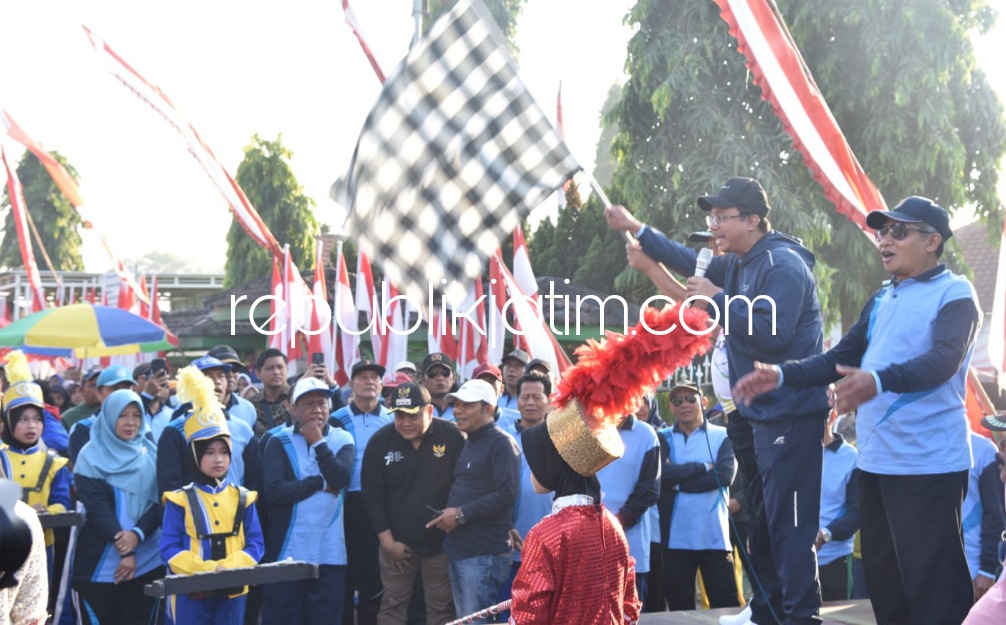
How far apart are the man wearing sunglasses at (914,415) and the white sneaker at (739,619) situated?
2.92 feet

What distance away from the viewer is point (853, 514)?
8.44 meters

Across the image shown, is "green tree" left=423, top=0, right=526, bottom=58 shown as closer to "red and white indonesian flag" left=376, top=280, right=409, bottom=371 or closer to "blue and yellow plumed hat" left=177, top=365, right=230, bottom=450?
"red and white indonesian flag" left=376, top=280, right=409, bottom=371

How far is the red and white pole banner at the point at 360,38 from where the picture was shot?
355 inches

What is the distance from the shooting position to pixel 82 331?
13.2 m

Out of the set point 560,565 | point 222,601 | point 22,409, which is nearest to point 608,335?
point 560,565

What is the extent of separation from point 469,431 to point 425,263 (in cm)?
316

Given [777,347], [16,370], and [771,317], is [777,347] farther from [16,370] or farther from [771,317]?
[16,370]

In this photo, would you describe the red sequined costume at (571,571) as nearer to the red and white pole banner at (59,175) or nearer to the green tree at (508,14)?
the red and white pole banner at (59,175)

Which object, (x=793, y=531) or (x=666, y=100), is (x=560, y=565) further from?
(x=666, y=100)

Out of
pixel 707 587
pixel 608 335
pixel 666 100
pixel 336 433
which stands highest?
pixel 666 100

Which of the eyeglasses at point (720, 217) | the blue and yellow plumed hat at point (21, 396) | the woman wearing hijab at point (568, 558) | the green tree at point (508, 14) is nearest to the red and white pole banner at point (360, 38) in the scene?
the blue and yellow plumed hat at point (21, 396)

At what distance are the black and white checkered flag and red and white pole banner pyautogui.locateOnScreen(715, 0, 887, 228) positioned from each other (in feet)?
8.17

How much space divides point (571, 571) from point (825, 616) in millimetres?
2180

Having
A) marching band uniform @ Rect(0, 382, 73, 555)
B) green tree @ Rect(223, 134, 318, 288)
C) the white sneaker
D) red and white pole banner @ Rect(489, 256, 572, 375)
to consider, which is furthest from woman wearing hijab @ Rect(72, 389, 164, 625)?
green tree @ Rect(223, 134, 318, 288)
